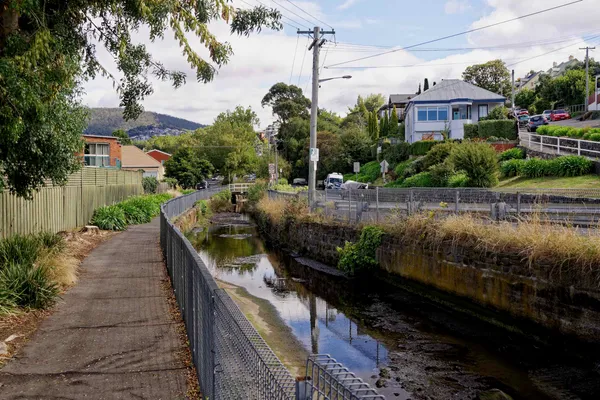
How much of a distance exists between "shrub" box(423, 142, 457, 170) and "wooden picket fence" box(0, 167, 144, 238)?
2254 cm

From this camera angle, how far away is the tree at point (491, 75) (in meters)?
97.0

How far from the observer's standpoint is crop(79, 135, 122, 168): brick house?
148ft

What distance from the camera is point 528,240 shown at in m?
13.2

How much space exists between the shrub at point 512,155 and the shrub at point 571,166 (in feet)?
22.8

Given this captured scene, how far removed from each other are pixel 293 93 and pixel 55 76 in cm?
10179

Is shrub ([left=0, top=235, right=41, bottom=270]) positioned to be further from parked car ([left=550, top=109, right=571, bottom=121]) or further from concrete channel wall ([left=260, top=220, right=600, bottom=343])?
parked car ([left=550, top=109, right=571, bottom=121])

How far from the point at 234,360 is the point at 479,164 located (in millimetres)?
31228

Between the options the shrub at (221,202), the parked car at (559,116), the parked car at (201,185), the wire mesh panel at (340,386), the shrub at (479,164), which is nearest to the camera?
the wire mesh panel at (340,386)

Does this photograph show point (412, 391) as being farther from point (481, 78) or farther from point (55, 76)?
point (481, 78)

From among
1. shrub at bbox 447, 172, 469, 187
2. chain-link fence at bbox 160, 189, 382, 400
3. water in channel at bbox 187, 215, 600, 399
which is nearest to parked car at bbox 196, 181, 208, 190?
shrub at bbox 447, 172, 469, 187

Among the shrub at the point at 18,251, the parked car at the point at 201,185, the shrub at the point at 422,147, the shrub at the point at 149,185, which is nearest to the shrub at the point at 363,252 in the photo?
the shrub at the point at 18,251

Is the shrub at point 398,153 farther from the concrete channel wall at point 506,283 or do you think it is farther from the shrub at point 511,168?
the concrete channel wall at point 506,283

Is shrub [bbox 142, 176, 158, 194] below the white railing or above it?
below

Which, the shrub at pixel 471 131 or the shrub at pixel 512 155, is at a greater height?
the shrub at pixel 471 131
